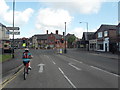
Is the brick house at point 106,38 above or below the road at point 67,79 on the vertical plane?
above

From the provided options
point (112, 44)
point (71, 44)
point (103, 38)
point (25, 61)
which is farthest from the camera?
point (71, 44)

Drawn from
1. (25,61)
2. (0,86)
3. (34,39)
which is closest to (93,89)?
(0,86)

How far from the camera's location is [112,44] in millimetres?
43125

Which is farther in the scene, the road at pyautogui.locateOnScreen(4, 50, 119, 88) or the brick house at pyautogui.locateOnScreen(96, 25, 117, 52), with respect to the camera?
the brick house at pyautogui.locateOnScreen(96, 25, 117, 52)

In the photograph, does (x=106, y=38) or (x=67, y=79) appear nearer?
(x=67, y=79)

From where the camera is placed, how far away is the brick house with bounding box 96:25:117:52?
145ft

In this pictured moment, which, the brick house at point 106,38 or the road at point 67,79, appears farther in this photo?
the brick house at point 106,38

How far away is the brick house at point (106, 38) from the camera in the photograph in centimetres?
4417

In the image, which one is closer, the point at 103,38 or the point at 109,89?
the point at 109,89

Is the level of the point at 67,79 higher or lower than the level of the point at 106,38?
lower

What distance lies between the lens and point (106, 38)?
46.6 meters

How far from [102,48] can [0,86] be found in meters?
45.4

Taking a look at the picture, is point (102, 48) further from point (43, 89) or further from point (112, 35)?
point (43, 89)

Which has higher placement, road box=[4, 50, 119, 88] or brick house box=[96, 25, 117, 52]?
brick house box=[96, 25, 117, 52]
